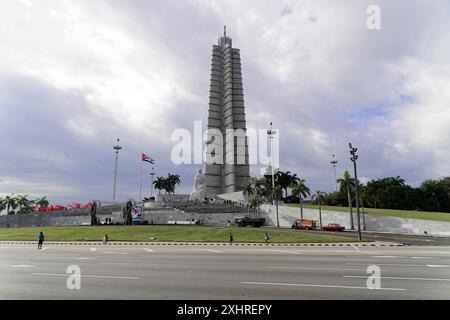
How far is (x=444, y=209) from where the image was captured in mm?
105500

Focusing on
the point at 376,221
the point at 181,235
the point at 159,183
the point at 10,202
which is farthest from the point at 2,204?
the point at 376,221

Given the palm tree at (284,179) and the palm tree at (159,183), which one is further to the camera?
the palm tree at (159,183)

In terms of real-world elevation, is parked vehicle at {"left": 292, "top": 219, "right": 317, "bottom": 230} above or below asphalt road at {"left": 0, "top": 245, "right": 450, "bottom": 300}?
above

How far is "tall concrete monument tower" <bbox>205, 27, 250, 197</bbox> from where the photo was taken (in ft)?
393

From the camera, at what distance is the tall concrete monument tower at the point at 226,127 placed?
11981 cm

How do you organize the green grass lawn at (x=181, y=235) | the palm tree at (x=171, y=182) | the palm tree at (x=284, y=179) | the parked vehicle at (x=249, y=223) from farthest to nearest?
1. the palm tree at (x=171, y=182)
2. the palm tree at (x=284, y=179)
3. the parked vehicle at (x=249, y=223)
4. the green grass lawn at (x=181, y=235)

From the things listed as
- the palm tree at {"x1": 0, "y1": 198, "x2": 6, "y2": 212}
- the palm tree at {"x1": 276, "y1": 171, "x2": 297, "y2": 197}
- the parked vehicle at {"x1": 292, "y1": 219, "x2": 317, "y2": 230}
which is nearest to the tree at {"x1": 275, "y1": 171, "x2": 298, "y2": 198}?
the palm tree at {"x1": 276, "y1": 171, "x2": 297, "y2": 197}

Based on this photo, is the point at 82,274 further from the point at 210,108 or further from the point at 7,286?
the point at 210,108

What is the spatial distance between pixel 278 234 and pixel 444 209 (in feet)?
277

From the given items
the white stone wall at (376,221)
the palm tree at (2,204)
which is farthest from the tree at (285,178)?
the palm tree at (2,204)

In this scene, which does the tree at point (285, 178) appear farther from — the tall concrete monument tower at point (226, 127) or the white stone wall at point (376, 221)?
the white stone wall at point (376, 221)

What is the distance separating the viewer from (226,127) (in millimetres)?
123750

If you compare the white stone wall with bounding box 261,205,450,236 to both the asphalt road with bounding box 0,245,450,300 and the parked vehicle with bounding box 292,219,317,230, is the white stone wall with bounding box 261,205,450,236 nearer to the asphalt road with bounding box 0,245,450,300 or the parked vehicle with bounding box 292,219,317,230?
the parked vehicle with bounding box 292,219,317,230

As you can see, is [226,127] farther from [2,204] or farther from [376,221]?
[2,204]
